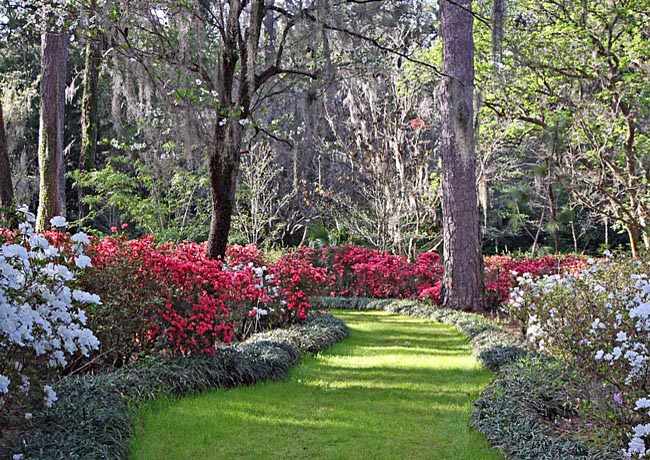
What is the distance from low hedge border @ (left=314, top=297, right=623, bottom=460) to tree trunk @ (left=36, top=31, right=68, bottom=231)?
6.39 metres

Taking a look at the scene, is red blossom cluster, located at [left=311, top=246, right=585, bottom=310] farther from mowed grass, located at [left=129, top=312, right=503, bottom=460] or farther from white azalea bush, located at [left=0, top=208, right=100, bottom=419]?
white azalea bush, located at [left=0, top=208, right=100, bottom=419]

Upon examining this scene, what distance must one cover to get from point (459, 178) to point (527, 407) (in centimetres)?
562

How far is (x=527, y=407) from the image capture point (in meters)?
4.12

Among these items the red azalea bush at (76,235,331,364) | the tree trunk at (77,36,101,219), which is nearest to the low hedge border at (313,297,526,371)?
the red azalea bush at (76,235,331,364)

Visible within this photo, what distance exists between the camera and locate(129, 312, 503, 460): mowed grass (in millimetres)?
3758

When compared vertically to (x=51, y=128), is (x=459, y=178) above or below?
below

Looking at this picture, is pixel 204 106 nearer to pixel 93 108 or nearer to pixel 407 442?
pixel 407 442

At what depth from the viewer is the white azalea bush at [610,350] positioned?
3125 mm

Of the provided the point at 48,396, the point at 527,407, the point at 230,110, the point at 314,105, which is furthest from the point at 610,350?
the point at 314,105

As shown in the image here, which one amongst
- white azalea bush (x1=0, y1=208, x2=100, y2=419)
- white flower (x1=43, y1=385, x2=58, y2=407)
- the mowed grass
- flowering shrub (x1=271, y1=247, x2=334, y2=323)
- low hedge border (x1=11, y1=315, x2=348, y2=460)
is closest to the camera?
white azalea bush (x1=0, y1=208, x2=100, y2=419)

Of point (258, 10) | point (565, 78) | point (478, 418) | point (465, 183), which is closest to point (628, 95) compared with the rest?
point (565, 78)

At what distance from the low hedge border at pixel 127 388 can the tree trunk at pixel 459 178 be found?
11.5ft

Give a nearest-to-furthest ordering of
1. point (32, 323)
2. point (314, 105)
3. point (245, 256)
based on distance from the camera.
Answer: point (32, 323) → point (314, 105) → point (245, 256)

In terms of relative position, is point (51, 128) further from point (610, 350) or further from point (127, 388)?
point (610, 350)
